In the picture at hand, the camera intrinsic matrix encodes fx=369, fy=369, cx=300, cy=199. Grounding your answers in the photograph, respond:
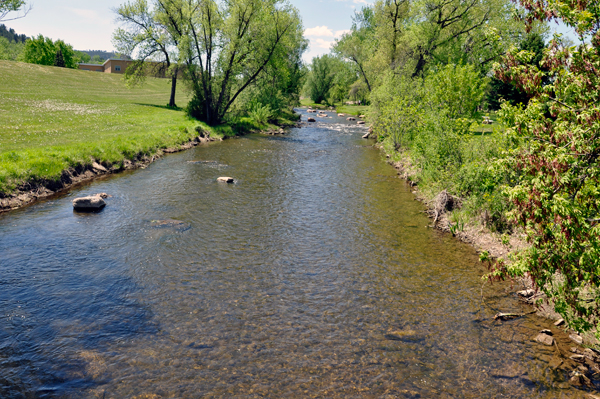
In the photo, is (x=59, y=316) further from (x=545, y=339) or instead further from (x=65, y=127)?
(x=65, y=127)

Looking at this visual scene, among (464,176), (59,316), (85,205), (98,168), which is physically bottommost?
(59,316)

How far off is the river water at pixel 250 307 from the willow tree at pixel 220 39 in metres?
27.5

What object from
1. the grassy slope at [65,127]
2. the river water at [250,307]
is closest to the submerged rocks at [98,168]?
the grassy slope at [65,127]

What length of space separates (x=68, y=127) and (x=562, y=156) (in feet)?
117

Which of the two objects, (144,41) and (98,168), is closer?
(98,168)

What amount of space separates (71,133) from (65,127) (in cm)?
251

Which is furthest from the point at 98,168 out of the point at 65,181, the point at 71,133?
the point at 71,133

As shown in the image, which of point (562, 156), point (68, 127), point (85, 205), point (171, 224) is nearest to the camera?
point (562, 156)

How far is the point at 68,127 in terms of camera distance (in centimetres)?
3189

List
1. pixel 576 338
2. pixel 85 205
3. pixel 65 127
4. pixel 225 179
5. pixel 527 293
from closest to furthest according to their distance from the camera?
pixel 576 338, pixel 527 293, pixel 85 205, pixel 225 179, pixel 65 127

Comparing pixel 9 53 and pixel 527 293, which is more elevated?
pixel 9 53

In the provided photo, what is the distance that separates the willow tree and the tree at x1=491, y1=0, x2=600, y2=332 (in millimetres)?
39506

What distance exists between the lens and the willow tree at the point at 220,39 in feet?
139

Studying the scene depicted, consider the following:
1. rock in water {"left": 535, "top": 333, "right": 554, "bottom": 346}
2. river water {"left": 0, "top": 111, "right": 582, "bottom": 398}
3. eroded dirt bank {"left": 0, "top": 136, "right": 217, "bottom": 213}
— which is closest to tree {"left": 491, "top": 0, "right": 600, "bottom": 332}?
rock in water {"left": 535, "top": 333, "right": 554, "bottom": 346}
